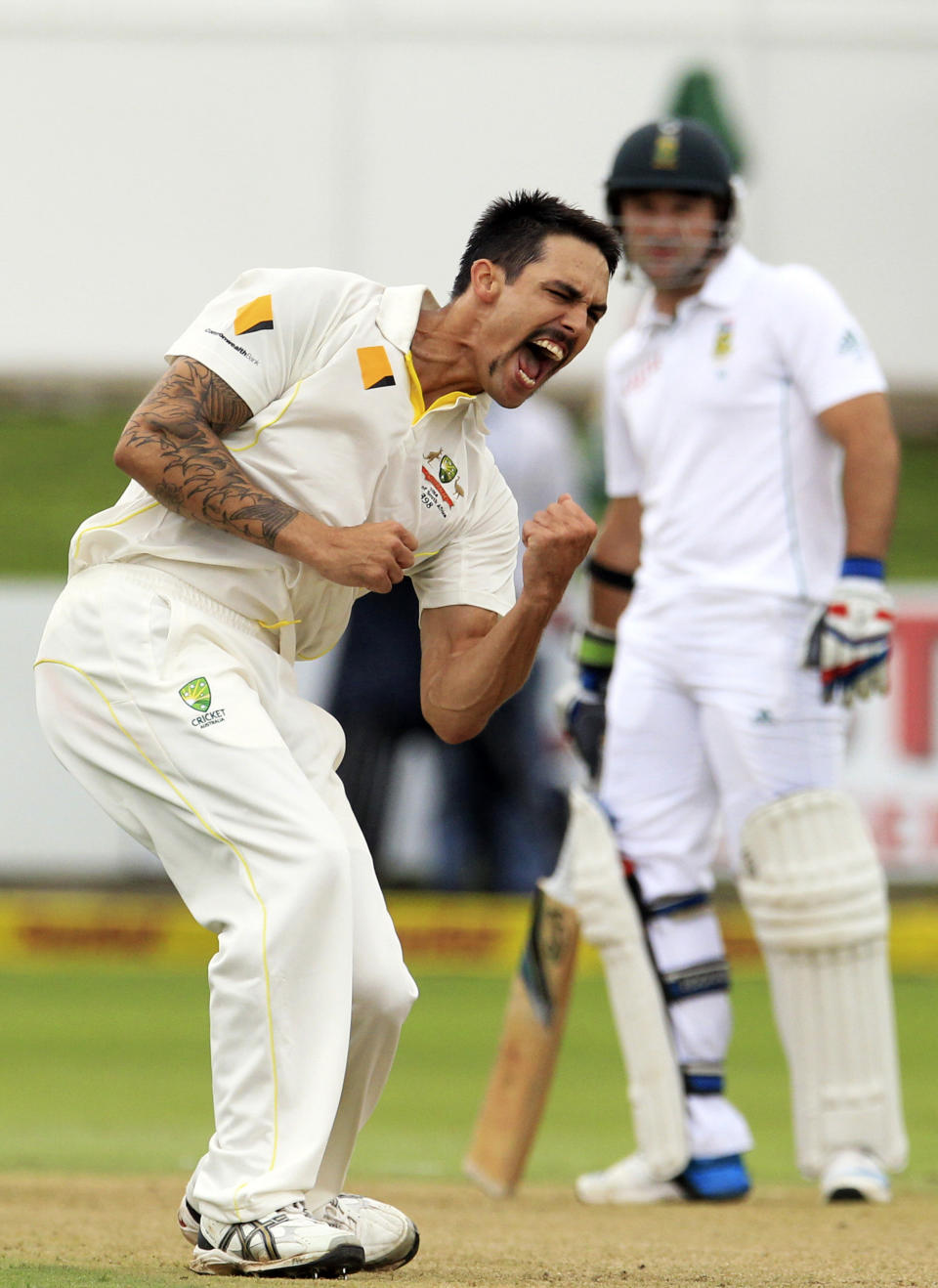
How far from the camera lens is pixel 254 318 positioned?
11.0ft

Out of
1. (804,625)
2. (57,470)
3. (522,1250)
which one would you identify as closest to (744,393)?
(804,625)

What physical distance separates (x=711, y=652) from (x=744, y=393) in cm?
58

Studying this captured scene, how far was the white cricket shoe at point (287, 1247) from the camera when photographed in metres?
3.03

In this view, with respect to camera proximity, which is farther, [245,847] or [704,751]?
[704,751]

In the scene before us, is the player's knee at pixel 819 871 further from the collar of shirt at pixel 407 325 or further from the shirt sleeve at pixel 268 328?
the shirt sleeve at pixel 268 328

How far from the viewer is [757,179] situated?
1272 centimetres

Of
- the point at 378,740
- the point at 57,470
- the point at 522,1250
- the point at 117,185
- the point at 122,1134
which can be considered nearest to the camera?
the point at 522,1250

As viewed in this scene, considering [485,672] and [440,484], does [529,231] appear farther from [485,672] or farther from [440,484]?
[485,672]

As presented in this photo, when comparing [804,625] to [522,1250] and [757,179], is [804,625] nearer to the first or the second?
[522,1250]

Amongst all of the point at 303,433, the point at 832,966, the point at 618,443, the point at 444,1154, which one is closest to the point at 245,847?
the point at 303,433

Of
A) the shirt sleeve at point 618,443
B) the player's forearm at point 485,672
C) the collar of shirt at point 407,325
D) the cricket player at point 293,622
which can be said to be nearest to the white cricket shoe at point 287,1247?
the cricket player at point 293,622

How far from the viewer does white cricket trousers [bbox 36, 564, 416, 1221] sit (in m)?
3.12

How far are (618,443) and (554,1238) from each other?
2.03 m

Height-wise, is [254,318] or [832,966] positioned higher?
[254,318]
